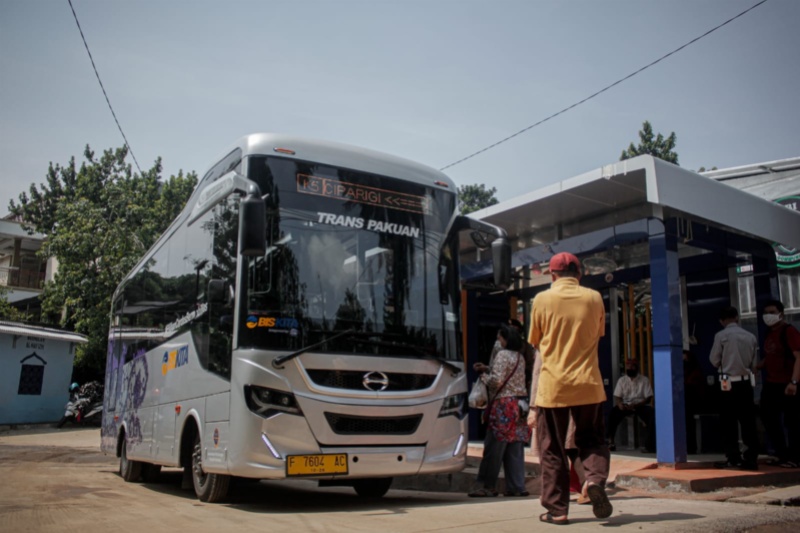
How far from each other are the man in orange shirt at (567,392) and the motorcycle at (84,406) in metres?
23.5

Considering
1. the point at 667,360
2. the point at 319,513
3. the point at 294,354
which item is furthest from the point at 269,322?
the point at 667,360

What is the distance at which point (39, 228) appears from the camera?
37.8 meters

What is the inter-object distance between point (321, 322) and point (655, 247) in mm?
4394

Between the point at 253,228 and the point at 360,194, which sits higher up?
the point at 360,194

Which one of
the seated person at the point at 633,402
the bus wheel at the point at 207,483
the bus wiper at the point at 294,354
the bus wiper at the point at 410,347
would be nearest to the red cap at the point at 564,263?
the bus wiper at the point at 410,347

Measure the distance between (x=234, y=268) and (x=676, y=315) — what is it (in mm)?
5023

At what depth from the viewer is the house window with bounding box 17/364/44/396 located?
1019 inches

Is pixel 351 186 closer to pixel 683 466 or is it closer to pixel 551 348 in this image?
pixel 551 348

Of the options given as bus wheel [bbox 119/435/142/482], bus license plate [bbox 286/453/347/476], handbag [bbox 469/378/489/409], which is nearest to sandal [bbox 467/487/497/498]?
handbag [bbox 469/378/489/409]

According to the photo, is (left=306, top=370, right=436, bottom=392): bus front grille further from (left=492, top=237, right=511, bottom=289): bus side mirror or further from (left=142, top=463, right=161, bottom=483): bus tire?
(left=142, top=463, right=161, bottom=483): bus tire

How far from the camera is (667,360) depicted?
808 cm

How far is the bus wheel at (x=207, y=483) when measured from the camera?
6609mm

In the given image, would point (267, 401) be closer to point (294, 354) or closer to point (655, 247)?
point (294, 354)

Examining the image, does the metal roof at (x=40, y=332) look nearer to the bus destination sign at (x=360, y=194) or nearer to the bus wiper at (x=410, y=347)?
the bus destination sign at (x=360, y=194)
